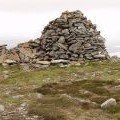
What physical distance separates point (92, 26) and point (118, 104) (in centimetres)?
3603

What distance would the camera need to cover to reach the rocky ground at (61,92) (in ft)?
89.8

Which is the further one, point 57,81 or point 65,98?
point 57,81

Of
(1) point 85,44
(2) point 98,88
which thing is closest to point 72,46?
(1) point 85,44

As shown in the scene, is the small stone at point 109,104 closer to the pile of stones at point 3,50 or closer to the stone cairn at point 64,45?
the stone cairn at point 64,45

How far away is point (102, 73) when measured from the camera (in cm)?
4762

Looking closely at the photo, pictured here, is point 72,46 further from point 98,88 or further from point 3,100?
point 3,100

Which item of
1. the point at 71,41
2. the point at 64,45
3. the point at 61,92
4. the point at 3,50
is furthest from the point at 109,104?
the point at 3,50

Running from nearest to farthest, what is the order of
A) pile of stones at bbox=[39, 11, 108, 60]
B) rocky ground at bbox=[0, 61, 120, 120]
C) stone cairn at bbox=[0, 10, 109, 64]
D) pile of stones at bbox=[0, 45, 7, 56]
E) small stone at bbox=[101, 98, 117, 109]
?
rocky ground at bbox=[0, 61, 120, 120] → small stone at bbox=[101, 98, 117, 109] → stone cairn at bbox=[0, 10, 109, 64] → pile of stones at bbox=[39, 11, 108, 60] → pile of stones at bbox=[0, 45, 7, 56]

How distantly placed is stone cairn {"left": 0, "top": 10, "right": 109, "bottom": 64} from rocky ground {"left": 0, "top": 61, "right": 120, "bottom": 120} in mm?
3906

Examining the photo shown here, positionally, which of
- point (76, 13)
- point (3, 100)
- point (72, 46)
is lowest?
point (3, 100)

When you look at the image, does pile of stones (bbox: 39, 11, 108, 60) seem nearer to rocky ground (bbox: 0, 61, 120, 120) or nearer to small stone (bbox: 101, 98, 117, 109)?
rocky ground (bbox: 0, 61, 120, 120)

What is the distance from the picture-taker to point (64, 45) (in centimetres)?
5959

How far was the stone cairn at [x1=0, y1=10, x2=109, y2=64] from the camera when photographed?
58.5 metres

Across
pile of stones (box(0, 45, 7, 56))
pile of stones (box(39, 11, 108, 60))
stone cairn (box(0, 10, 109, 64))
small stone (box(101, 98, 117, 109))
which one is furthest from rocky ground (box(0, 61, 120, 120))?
pile of stones (box(0, 45, 7, 56))
